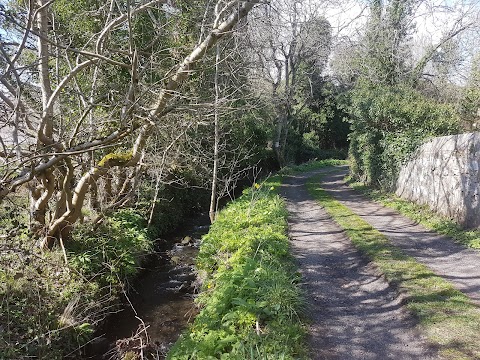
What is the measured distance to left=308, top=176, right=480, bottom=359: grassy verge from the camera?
15.3 ft

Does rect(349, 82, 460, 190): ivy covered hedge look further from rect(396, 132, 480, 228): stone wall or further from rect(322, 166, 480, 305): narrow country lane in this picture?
rect(322, 166, 480, 305): narrow country lane

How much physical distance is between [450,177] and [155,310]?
8.72 m

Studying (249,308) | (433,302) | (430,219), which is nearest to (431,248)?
(430,219)

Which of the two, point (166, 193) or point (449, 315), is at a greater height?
point (166, 193)

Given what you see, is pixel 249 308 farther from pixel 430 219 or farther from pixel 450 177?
pixel 450 177

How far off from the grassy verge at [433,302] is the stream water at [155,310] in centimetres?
371

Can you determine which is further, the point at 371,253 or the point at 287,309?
the point at 371,253

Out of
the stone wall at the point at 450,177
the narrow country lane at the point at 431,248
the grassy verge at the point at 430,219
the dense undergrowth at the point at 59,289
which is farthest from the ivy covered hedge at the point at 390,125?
the dense undergrowth at the point at 59,289

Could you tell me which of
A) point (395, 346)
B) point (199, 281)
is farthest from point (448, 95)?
point (395, 346)

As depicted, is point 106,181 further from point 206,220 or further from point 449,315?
point 449,315

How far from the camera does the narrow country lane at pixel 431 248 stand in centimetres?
679

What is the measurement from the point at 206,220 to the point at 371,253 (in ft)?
32.0

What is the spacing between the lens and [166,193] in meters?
15.0

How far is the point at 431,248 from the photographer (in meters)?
8.77
